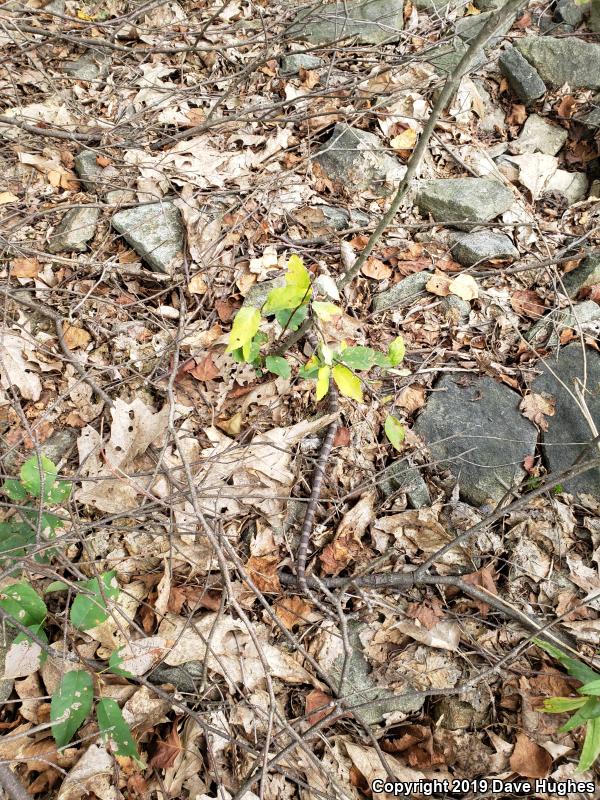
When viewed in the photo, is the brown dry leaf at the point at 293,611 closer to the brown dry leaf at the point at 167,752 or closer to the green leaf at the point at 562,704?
the brown dry leaf at the point at 167,752

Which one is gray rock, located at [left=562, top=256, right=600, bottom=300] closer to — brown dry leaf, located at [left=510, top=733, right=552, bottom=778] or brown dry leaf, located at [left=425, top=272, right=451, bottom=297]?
brown dry leaf, located at [left=425, top=272, right=451, bottom=297]

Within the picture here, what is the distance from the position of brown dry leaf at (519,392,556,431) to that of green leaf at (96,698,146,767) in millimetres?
2335

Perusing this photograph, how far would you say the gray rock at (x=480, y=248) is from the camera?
326 cm

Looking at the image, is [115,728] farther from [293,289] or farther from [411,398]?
[411,398]

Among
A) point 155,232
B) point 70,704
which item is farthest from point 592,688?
point 155,232

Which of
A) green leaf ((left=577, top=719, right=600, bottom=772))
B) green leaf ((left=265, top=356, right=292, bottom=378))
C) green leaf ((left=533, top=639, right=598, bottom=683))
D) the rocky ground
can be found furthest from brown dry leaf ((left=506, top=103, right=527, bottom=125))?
green leaf ((left=577, top=719, right=600, bottom=772))

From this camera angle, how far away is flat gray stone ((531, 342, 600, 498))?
2.62 metres

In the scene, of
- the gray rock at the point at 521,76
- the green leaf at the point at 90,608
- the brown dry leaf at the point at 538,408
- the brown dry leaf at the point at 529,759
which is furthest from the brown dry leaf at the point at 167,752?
the gray rock at the point at 521,76

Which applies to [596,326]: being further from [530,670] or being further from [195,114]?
[195,114]

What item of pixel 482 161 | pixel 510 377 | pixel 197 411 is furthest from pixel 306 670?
pixel 482 161

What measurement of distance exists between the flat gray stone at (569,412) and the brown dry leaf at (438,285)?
2.25ft

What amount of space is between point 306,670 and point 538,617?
1.08 metres

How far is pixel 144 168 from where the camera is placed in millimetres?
3316

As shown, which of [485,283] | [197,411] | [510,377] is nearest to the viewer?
[197,411]
